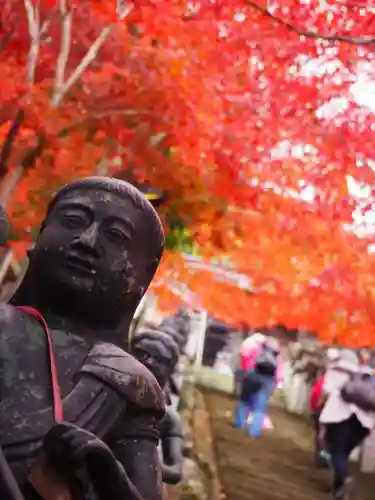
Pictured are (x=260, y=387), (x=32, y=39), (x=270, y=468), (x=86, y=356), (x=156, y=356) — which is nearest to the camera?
(x=86, y=356)

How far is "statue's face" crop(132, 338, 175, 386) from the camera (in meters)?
4.93

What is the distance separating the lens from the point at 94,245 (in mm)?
2152

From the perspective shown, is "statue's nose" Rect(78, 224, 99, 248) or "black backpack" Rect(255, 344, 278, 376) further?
"black backpack" Rect(255, 344, 278, 376)

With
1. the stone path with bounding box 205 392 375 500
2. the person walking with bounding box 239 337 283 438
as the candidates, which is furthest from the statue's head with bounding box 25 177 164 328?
the person walking with bounding box 239 337 283 438

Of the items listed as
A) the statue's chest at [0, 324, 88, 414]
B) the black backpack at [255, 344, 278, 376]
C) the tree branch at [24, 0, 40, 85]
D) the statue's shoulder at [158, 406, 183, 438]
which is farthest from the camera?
the black backpack at [255, 344, 278, 376]

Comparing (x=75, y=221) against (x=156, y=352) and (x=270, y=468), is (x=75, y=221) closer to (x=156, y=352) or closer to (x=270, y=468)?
(x=156, y=352)

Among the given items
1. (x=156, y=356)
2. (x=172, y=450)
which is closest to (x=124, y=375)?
(x=156, y=356)

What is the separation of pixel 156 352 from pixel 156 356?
33 mm

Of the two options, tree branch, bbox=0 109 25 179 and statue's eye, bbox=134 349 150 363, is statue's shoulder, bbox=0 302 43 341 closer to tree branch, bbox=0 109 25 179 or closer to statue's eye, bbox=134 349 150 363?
statue's eye, bbox=134 349 150 363

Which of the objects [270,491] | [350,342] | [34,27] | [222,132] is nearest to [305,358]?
[350,342]

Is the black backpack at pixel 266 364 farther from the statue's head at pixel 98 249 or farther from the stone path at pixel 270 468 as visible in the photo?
the statue's head at pixel 98 249

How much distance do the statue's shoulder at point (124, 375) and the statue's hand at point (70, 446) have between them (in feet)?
0.75

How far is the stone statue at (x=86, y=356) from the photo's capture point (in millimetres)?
1834

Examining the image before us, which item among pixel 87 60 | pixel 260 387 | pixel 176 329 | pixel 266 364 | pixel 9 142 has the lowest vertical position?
pixel 260 387
